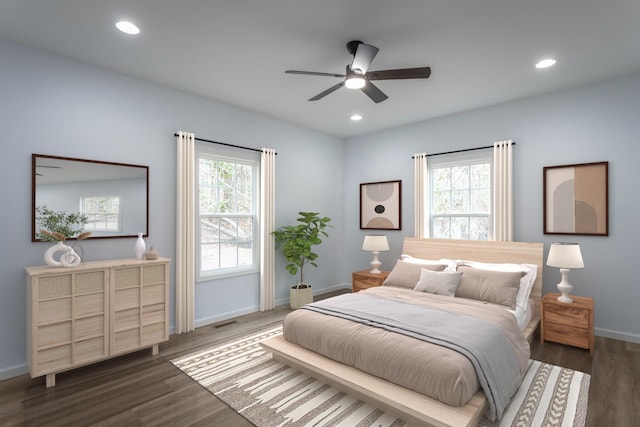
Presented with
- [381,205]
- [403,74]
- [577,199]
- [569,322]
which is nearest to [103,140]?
[403,74]

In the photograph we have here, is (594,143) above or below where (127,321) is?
above

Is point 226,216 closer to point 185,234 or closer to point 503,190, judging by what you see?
point 185,234

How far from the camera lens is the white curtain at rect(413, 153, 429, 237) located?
5062 millimetres

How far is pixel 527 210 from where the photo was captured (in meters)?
4.19

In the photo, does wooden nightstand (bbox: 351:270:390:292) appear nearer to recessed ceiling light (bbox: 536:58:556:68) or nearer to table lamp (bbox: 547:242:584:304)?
table lamp (bbox: 547:242:584:304)

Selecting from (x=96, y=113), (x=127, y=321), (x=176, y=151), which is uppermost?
(x=96, y=113)

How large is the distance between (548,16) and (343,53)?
5.31ft

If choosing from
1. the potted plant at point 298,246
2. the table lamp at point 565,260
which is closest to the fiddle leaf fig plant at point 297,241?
the potted plant at point 298,246

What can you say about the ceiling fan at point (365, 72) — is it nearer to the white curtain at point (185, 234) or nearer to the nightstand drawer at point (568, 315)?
the white curtain at point (185, 234)

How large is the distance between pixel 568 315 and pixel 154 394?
404 centimetres

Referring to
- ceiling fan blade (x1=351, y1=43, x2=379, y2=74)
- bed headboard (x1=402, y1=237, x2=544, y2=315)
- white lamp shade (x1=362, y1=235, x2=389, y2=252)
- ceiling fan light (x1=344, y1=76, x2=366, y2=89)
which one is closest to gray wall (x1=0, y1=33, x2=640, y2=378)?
bed headboard (x1=402, y1=237, x2=544, y2=315)

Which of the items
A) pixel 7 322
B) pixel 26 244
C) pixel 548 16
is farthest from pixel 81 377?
pixel 548 16

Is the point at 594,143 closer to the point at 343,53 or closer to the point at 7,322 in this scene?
the point at 343,53

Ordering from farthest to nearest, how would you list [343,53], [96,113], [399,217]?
[399,217] < [96,113] < [343,53]
